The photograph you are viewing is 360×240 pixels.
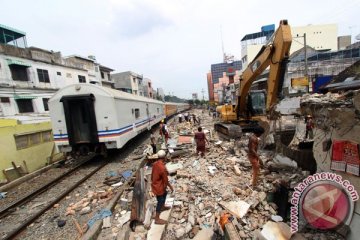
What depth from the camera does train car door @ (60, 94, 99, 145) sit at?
9375 mm

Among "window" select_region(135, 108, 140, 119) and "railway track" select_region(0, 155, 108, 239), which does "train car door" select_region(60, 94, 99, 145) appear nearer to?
"railway track" select_region(0, 155, 108, 239)

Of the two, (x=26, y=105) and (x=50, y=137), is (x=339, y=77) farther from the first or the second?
(x=26, y=105)

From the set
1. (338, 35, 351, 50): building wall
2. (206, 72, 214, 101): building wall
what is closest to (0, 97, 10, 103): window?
(338, 35, 351, 50): building wall

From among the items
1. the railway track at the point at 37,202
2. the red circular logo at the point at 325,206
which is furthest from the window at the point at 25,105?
the red circular logo at the point at 325,206

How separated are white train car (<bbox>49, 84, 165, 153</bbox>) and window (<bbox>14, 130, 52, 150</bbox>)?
2.65 metres

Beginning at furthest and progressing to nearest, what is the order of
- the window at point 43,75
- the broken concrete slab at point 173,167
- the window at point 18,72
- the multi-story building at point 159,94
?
the multi-story building at point 159,94, the window at point 43,75, the window at point 18,72, the broken concrete slab at point 173,167

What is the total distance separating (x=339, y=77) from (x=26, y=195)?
35.9 ft

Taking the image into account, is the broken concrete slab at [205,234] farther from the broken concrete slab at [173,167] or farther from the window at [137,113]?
the window at [137,113]

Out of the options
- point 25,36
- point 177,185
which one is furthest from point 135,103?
point 25,36

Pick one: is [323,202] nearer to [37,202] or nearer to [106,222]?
[106,222]

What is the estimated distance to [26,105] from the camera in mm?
20594

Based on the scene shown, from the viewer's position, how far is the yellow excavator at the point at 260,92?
288 inches

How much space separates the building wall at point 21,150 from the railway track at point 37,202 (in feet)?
12.2

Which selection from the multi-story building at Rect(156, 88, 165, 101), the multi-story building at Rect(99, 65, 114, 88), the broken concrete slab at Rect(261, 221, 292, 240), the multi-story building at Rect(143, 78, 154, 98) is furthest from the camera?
the multi-story building at Rect(156, 88, 165, 101)
